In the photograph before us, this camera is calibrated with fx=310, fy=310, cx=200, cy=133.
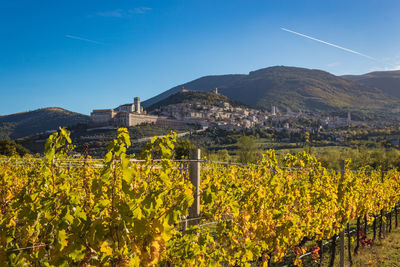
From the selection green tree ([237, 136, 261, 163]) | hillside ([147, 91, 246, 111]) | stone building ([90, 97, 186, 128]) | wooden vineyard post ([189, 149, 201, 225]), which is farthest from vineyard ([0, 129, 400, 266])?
hillside ([147, 91, 246, 111])

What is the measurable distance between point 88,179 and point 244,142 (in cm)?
3568

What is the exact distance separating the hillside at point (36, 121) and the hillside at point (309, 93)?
72834 mm

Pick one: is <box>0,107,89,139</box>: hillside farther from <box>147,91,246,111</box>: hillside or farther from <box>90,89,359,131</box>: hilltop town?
<box>147,91,246,111</box>: hillside

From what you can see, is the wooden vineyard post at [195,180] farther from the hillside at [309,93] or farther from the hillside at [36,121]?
the hillside at [309,93]

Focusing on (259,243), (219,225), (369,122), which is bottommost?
(259,243)

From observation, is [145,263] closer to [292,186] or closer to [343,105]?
[292,186]

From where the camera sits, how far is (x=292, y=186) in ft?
15.8

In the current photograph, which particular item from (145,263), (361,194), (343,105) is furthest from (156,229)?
(343,105)

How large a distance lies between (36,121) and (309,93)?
111481 millimetres

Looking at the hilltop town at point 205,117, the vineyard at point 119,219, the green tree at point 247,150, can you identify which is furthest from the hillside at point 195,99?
the vineyard at point 119,219

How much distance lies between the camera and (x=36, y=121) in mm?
96812

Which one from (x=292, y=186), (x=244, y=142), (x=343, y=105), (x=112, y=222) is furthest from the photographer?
(x=343, y=105)

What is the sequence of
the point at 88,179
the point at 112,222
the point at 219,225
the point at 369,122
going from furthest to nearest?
the point at 369,122
the point at 88,179
the point at 219,225
the point at 112,222

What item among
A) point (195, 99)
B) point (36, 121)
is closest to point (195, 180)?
point (36, 121)
